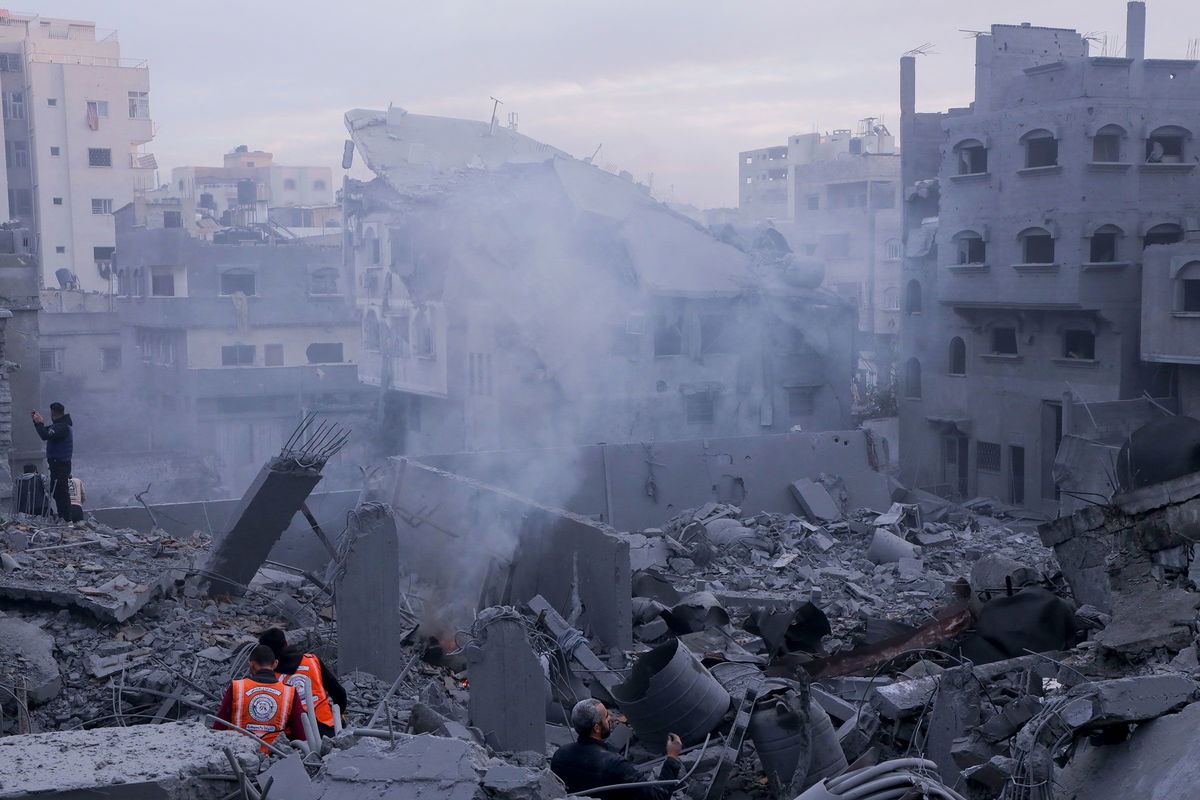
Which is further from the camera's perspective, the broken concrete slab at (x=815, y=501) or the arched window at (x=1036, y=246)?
the arched window at (x=1036, y=246)

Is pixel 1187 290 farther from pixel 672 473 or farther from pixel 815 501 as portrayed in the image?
pixel 672 473

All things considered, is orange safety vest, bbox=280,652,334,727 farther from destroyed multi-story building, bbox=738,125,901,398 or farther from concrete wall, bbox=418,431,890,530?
destroyed multi-story building, bbox=738,125,901,398

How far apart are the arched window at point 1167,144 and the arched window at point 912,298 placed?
22.5ft

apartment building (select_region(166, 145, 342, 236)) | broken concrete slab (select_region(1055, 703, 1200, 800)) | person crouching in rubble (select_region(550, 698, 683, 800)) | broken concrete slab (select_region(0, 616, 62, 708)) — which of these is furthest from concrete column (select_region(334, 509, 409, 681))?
apartment building (select_region(166, 145, 342, 236))

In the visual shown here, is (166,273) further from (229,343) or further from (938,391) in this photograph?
(938,391)

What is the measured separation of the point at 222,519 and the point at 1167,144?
21.0m

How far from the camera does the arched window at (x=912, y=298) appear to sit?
3030 centimetres

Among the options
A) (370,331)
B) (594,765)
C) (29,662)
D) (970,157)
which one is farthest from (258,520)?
(370,331)

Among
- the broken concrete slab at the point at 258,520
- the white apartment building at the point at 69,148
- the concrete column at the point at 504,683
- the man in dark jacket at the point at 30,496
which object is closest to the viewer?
the concrete column at the point at 504,683

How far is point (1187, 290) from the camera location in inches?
887

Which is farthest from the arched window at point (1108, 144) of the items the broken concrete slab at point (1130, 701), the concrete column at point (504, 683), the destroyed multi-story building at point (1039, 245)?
the broken concrete slab at point (1130, 701)

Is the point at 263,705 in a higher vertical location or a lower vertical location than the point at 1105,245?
lower

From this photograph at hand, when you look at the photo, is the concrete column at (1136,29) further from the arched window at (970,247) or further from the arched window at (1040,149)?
the arched window at (970,247)

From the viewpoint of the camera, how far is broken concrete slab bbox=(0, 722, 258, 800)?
3.81 m
